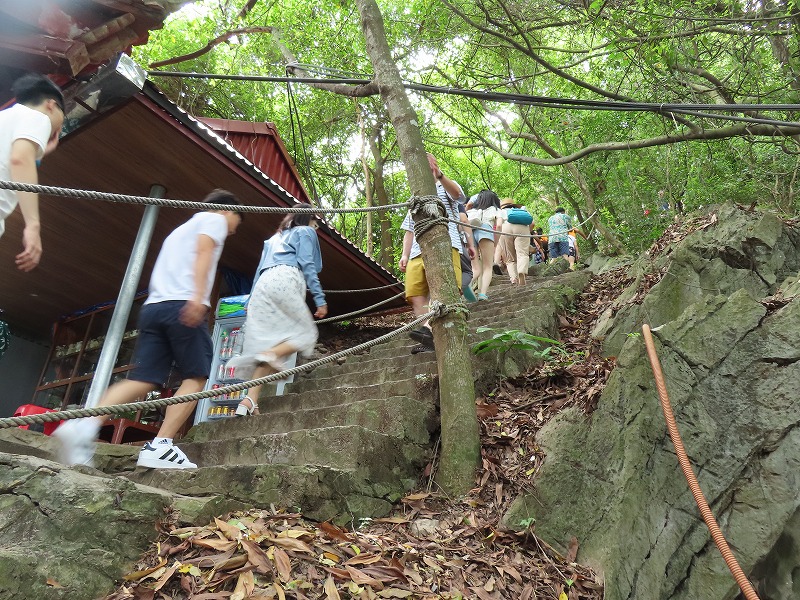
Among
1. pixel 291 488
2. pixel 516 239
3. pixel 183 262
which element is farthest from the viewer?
pixel 516 239

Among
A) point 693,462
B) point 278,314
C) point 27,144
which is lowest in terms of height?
point 693,462

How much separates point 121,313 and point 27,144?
98.1 inches

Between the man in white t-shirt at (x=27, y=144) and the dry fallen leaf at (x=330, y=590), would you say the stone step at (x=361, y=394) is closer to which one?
the dry fallen leaf at (x=330, y=590)

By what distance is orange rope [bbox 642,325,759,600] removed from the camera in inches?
86.2

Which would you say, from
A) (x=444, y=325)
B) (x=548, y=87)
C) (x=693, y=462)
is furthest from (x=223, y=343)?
(x=548, y=87)

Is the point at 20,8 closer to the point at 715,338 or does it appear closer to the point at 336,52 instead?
the point at 715,338

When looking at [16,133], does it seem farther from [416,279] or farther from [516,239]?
[516,239]

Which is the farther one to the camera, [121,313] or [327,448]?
[121,313]

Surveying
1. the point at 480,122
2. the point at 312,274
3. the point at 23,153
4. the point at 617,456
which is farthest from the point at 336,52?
the point at 617,456

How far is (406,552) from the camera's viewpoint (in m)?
2.61

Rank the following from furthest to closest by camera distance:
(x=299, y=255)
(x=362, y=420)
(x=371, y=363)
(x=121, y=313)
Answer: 1. (x=371, y=363)
2. (x=121, y=313)
3. (x=299, y=255)
4. (x=362, y=420)

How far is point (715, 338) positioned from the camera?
3.26 m

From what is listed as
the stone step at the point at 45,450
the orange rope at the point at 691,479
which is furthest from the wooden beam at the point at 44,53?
the orange rope at the point at 691,479

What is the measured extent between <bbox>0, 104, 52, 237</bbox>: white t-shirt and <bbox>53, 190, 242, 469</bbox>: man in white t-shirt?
0.84 meters
